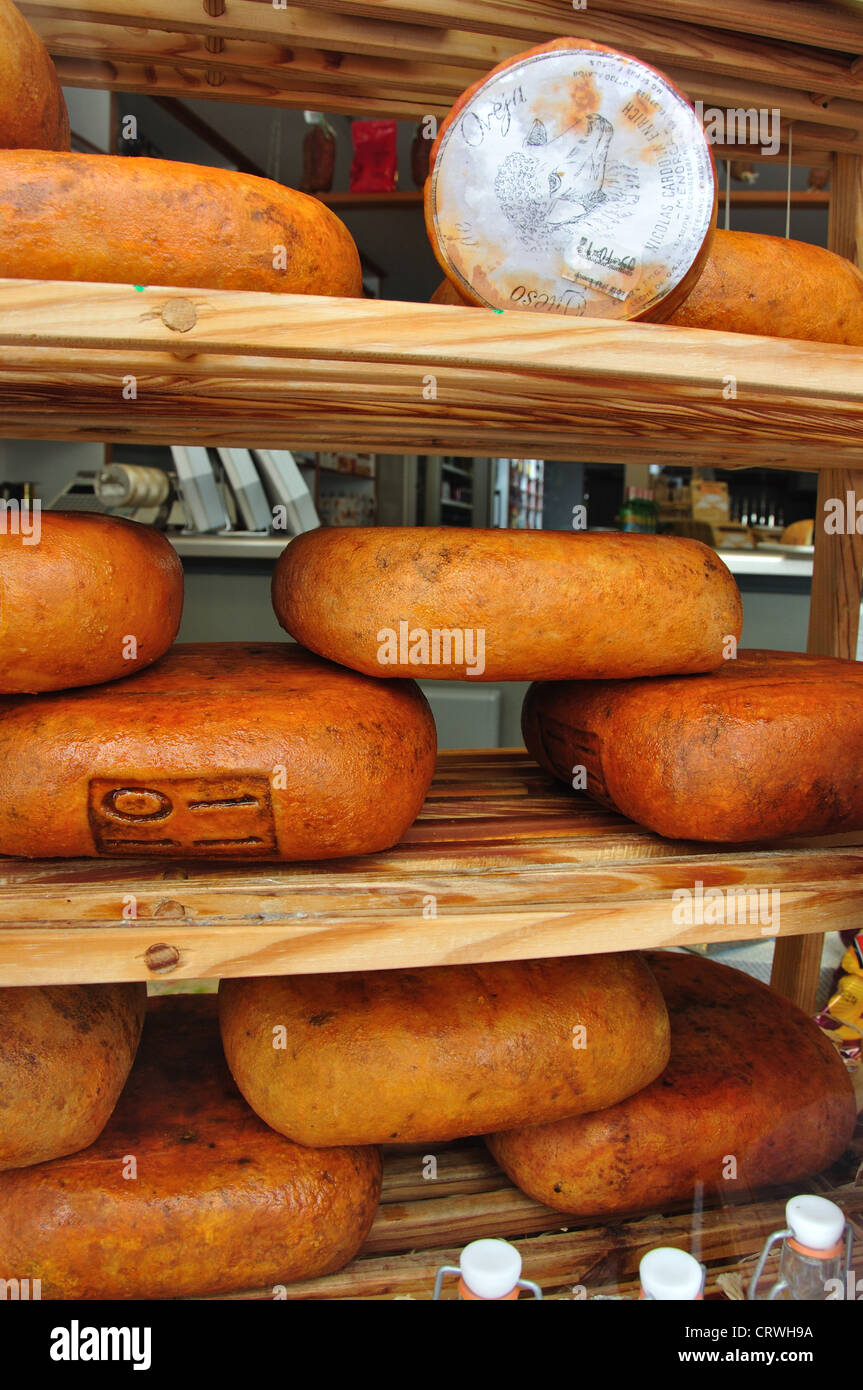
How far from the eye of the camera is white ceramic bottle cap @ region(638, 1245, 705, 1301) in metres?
0.72

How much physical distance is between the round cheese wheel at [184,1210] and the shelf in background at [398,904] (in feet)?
0.83

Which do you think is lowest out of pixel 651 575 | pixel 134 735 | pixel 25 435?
pixel 134 735

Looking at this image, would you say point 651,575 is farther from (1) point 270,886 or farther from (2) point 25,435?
(2) point 25,435

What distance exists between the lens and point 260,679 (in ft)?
2.91

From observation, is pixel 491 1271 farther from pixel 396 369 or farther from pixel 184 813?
pixel 396 369

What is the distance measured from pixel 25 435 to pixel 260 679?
495 millimetres

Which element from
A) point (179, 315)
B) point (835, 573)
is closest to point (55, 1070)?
point (179, 315)

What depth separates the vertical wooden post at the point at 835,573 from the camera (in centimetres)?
120

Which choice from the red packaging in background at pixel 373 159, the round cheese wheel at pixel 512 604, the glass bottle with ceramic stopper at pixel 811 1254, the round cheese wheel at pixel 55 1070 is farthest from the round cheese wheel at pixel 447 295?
the red packaging in background at pixel 373 159

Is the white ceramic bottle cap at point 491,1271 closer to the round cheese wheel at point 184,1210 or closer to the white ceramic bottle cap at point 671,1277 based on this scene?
the white ceramic bottle cap at point 671,1277

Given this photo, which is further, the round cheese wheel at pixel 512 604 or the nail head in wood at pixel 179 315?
the round cheese wheel at pixel 512 604

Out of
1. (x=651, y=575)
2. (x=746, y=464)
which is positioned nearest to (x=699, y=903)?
(x=651, y=575)

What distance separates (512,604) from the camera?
2.68 feet

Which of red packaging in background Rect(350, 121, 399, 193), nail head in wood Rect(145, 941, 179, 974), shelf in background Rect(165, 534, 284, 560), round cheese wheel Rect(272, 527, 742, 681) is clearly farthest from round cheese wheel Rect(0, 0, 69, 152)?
red packaging in background Rect(350, 121, 399, 193)
